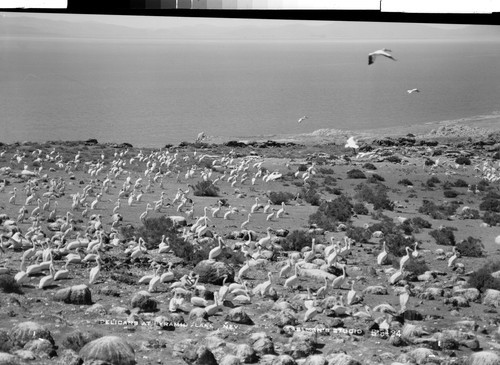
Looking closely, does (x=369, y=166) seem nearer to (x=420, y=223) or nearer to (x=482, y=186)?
(x=420, y=223)

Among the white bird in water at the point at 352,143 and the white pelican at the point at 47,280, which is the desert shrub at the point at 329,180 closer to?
the white bird in water at the point at 352,143

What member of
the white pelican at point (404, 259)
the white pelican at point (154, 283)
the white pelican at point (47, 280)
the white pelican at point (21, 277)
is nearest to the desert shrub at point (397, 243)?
the white pelican at point (404, 259)

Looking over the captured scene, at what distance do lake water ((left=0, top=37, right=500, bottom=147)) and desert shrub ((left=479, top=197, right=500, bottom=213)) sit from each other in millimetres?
1161

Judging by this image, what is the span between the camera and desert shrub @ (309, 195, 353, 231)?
810 centimetres

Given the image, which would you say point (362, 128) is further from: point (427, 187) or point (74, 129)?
point (74, 129)

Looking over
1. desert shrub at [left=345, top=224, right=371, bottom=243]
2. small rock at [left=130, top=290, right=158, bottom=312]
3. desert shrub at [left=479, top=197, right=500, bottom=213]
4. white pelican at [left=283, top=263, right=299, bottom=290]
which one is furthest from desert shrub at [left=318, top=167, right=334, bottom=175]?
small rock at [left=130, top=290, right=158, bottom=312]

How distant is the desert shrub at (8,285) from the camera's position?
22.5ft

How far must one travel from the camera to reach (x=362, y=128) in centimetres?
878

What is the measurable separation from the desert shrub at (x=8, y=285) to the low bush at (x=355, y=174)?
3801 millimetres

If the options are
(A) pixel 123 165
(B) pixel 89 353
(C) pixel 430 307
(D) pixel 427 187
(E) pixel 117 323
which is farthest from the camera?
(D) pixel 427 187

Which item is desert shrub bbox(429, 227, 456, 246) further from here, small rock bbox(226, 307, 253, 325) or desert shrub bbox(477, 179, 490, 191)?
small rock bbox(226, 307, 253, 325)

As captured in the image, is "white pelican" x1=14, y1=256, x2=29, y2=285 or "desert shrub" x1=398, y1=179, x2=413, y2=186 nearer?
"white pelican" x1=14, y1=256, x2=29, y2=285

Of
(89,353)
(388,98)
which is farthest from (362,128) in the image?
(89,353)

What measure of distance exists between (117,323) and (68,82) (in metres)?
3.01
